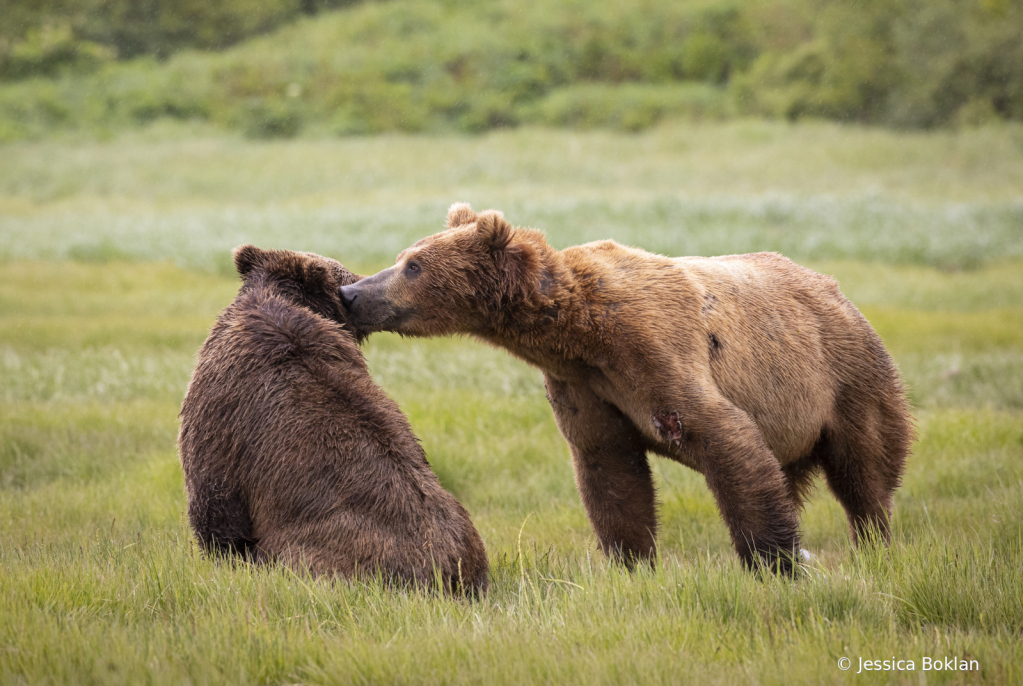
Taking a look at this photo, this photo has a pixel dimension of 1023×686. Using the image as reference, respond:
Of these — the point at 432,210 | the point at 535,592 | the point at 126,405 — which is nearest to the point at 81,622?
the point at 535,592

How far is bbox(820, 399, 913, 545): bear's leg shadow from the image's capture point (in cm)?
497


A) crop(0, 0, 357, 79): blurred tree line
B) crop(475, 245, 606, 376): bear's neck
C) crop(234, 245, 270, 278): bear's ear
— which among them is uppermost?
crop(0, 0, 357, 79): blurred tree line

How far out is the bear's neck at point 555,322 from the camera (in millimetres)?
4309

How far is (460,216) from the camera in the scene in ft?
15.9

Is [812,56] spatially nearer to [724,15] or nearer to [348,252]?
[724,15]

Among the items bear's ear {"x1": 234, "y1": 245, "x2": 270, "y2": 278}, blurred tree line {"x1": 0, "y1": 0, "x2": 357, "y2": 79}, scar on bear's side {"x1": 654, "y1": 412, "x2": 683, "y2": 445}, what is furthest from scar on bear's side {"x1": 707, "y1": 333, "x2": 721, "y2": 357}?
blurred tree line {"x1": 0, "y1": 0, "x2": 357, "y2": 79}

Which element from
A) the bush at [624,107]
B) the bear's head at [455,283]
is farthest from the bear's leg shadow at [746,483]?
the bush at [624,107]

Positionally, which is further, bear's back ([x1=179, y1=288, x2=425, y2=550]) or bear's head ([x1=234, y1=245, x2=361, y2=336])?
bear's head ([x1=234, y1=245, x2=361, y2=336])

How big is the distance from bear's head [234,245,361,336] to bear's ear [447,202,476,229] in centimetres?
69

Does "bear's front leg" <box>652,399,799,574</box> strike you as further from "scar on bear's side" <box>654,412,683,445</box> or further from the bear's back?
the bear's back

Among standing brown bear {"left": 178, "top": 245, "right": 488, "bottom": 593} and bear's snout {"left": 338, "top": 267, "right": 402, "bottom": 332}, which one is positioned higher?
bear's snout {"left": 338, "top": 267, "right": 402, "bottom": 332}

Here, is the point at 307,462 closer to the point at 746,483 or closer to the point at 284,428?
the point at 284,428

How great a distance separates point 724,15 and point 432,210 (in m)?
33.2

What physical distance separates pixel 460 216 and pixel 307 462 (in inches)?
62.3
